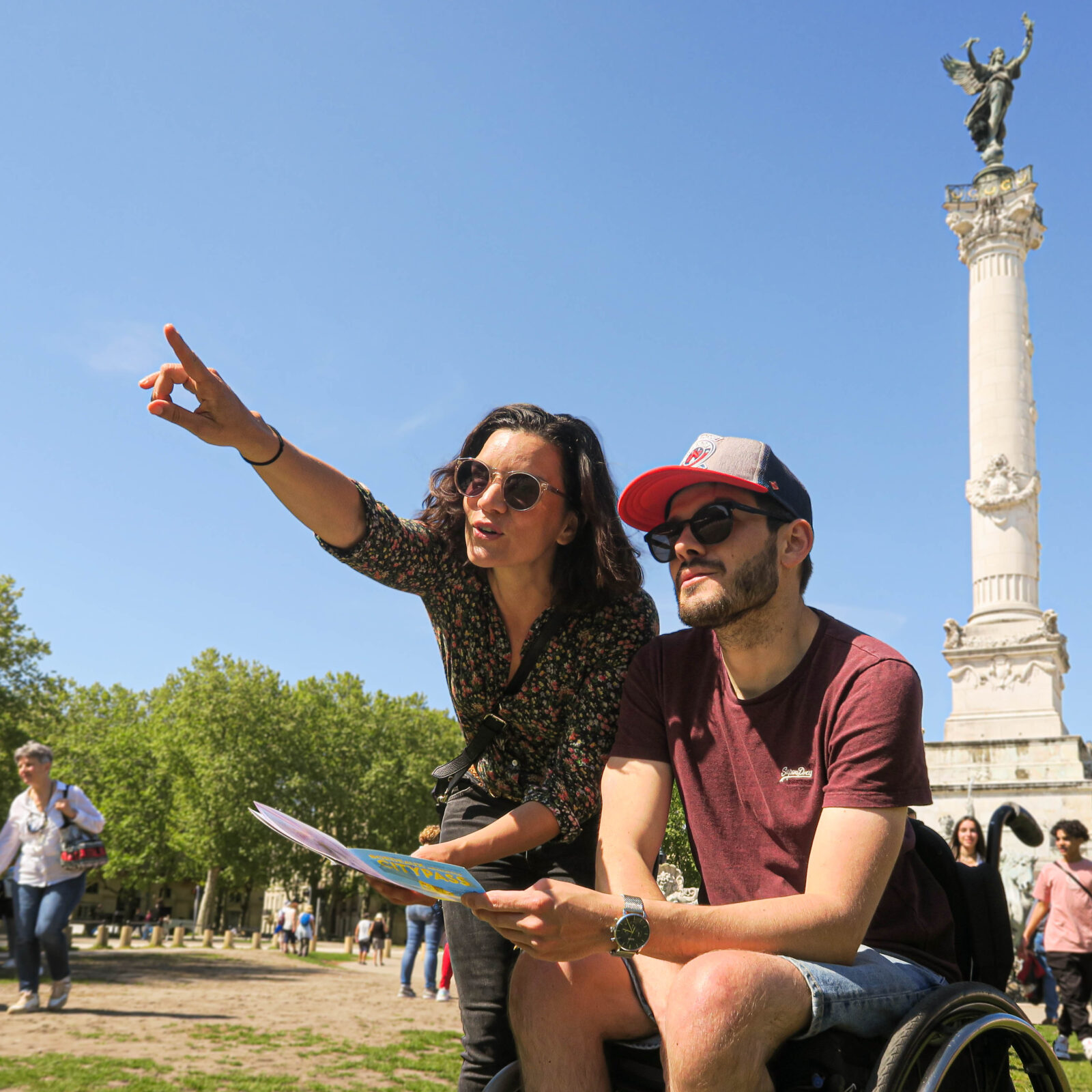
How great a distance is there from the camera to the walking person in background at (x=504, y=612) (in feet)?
9.94

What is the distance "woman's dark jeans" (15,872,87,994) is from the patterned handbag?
221mm

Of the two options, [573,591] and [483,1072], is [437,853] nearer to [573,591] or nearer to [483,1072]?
[483,1072]

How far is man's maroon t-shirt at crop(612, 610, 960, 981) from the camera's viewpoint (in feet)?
7.77

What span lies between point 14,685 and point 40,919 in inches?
1203

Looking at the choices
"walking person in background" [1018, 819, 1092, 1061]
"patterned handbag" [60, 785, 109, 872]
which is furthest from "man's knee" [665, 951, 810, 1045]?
"walking person in background" [1018, 819, 1092, 1061]

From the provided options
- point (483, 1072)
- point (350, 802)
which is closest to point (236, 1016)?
point (483, 1072)

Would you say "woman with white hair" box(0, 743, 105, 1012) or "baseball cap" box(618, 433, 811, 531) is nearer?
"baseball cap" box(618, 433, 811, 531)

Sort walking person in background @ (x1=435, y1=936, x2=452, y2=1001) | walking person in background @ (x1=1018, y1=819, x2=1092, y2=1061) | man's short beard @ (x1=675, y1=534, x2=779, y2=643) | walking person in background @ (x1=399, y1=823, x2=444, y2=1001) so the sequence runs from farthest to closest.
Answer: walking person in background @ (x1=435, y1=936, x2=452, y2=1001)
walking person in background @ (x1=399, y1=823, x2=444, y2=1001)
walking person in background @ (x1=1018, y1=819, x2=1092, y2=1061)
man's short beard @ (x1=675, y1=534, x2=779, y2=643)

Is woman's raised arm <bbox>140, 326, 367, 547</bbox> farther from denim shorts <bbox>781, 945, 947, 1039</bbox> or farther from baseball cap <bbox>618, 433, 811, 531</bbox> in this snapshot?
denim shorts <bbox>781, 945, 947, 1039</bbox>

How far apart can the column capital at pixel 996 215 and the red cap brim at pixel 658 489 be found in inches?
1111

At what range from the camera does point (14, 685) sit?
3550 centimetres

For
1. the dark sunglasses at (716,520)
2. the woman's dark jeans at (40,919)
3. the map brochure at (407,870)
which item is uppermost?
the dark sunglasses at (716,520)

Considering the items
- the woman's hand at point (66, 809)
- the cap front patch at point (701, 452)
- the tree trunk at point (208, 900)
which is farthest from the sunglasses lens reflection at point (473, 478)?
the tree trunk at point (208, 900)

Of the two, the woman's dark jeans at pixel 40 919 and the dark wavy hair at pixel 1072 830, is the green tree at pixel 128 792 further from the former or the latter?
the dark wavy hair at pixel 1072 830
